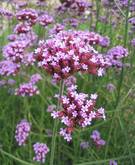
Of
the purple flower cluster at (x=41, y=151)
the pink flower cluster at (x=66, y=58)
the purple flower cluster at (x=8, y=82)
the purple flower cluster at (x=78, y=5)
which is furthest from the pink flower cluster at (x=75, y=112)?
the purple flower cluster at (x=78, y=5)

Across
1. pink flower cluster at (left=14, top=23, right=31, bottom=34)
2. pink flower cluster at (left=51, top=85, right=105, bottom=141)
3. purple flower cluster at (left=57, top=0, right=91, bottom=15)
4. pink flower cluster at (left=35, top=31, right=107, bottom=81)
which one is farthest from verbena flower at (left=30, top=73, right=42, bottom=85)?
pink flower cluster at (left=51, top=85, right=105, bottom=141)

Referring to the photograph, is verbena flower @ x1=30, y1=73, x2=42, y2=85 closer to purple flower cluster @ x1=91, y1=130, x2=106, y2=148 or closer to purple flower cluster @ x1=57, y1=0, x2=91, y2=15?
Result: purple flower cluster @ x1=91, y1=130, x2=106, y2=148

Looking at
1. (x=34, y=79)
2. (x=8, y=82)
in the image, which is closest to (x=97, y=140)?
(x=34, y=79)

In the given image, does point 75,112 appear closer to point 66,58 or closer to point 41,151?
point 66,58

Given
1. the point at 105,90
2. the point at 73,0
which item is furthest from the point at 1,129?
the point at 73,0

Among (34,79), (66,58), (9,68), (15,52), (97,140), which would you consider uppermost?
(66,58)

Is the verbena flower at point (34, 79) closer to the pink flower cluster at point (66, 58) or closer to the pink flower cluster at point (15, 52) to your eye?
the pink flower cluster at point (15, 52)

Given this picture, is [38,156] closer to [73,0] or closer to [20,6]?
[73,0]

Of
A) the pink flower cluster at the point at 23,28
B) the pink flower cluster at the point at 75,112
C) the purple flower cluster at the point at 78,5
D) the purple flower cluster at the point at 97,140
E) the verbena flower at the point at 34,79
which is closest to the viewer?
the pink flower cluster at the point at 75,112
